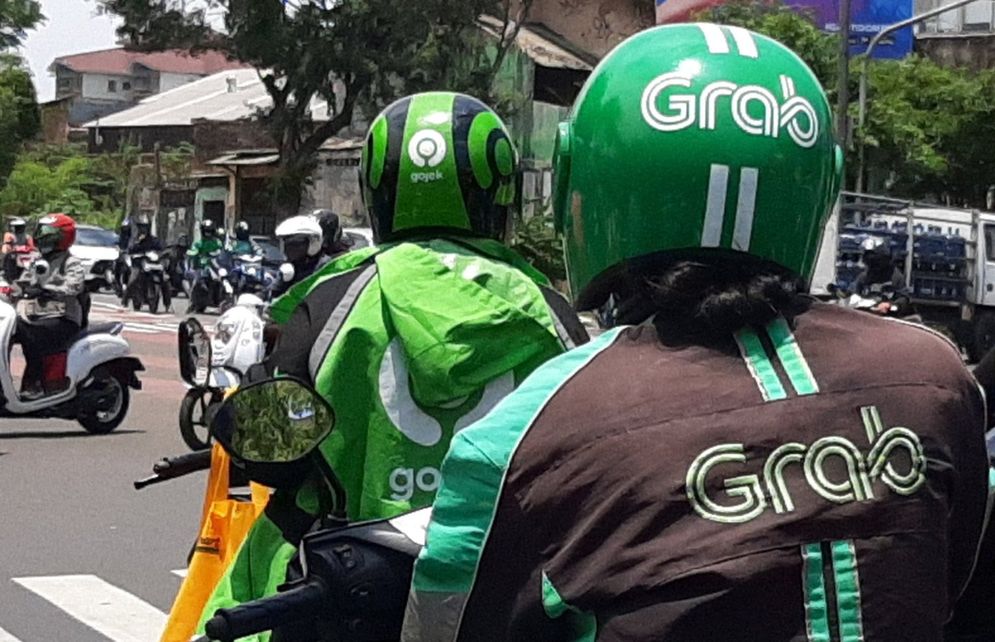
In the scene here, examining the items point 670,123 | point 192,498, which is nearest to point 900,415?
point 670,123

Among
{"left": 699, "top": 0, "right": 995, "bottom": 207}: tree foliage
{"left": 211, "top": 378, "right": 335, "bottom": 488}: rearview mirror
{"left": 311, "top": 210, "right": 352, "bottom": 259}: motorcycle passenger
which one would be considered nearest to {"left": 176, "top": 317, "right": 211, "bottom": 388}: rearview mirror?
{"left": 211, "top": 378, "right": 335, "bottom": 488}: rearview mirror

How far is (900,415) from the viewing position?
1824 mm

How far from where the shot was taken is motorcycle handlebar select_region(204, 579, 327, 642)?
2.12m

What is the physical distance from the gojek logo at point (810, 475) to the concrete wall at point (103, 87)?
113958mm

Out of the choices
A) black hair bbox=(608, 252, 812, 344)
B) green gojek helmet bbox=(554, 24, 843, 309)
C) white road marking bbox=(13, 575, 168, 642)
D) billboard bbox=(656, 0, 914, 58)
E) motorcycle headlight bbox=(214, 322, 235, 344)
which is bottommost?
white road marking bbox=(13, 575, 168, 642)

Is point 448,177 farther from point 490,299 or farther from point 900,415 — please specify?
point 900,415

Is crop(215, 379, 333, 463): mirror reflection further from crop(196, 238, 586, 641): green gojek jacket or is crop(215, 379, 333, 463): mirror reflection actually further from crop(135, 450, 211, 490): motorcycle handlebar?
crop(135, 450, 211, 490): motorcycle handlebar

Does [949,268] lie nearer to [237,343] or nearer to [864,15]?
[237,343]

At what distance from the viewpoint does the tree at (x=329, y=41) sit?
36.7 metres

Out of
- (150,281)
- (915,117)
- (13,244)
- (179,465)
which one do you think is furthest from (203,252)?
(179,465)

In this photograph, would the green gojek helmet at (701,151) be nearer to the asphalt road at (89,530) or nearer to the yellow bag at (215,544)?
the yellow bag at (215,544)

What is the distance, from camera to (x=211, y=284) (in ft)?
92.7

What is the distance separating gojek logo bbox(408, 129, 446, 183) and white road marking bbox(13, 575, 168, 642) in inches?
162

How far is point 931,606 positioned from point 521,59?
4034 centimetres
